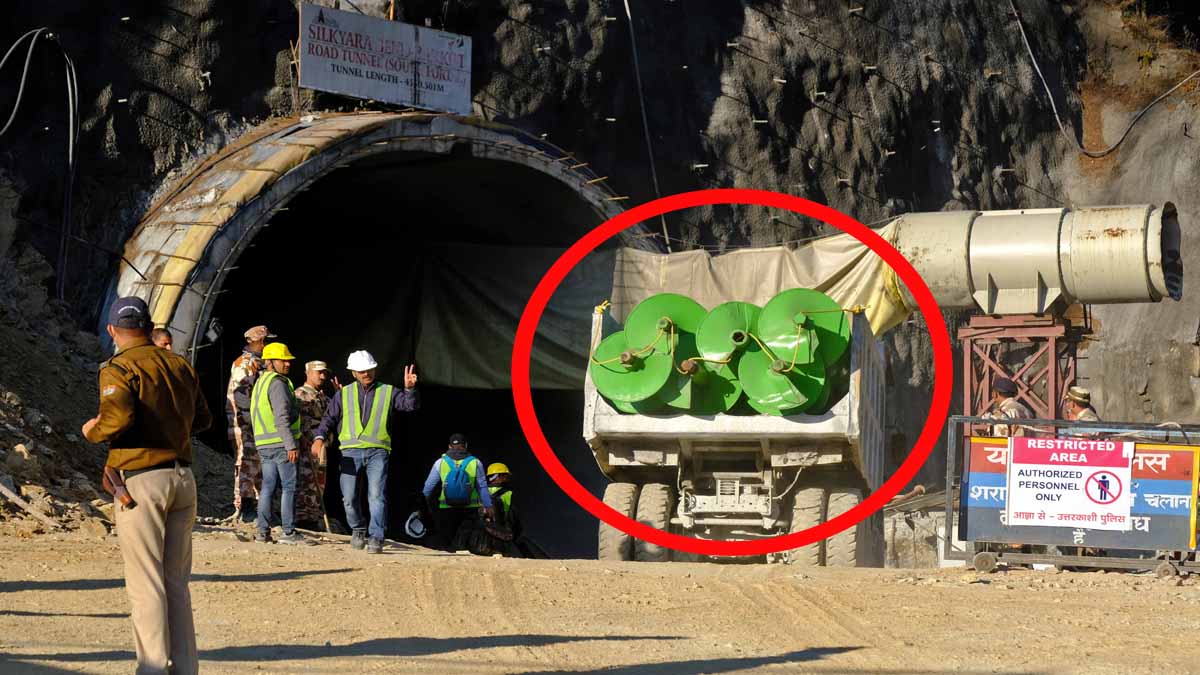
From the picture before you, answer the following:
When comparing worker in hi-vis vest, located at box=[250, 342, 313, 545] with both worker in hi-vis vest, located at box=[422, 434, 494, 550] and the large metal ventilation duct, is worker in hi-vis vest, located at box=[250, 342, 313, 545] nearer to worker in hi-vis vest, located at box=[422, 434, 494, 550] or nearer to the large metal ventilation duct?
worker in hi-vis vest, located at box=[422, 434, 494, 550]

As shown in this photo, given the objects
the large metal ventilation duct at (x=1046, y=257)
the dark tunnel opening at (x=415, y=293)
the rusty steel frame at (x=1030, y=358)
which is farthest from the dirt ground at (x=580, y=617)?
the dark tunnel opening at (x=415, y=293)

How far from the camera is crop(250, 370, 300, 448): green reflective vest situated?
14141 millimetres

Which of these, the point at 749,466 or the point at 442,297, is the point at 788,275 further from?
the point at 442,297

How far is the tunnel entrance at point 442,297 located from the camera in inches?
969

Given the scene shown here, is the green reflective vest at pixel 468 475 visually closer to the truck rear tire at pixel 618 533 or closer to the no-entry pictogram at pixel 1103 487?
the truck rear tire at pixel 618 533

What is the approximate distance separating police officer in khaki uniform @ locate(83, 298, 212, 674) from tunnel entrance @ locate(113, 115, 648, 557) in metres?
16.1

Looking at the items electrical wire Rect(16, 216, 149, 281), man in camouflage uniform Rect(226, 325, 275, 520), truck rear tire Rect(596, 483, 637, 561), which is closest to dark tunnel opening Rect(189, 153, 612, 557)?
electrical wire Rect(16, 216, 149, 281)

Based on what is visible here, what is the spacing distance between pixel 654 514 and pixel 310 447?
3.40m

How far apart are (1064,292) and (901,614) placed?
11.2 metres

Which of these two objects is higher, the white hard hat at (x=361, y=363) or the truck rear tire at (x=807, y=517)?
the white hard hat at (x=361, y=363)

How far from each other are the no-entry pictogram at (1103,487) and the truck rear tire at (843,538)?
8.33ft

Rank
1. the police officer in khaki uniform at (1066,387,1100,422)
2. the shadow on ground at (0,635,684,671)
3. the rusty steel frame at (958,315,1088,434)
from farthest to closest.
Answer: the rusty steel frame at (958,315,1088,434), the police officer in khaki uniform at (1066,387,1100,422), the shadow on ground at (0,635,684,671)

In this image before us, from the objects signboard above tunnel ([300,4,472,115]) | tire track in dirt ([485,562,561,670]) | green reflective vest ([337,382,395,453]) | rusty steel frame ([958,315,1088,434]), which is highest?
signboard above tunnel ([300,4,472,115])

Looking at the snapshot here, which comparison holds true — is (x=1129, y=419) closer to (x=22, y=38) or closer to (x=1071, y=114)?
(x=1071, y=114)
